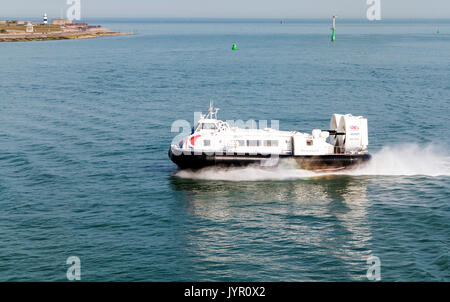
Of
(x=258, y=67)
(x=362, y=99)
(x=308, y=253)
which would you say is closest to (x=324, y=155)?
(x=308, y=253)

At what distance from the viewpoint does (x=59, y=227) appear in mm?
36250

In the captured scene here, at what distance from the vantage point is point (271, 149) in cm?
4703

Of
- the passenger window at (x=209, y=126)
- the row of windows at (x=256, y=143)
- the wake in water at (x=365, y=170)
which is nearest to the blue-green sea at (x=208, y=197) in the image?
the wake in water at (x=365, y=170)

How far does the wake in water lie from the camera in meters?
46.4

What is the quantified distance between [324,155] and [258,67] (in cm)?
8569

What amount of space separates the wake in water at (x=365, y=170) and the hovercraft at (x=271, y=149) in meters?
0.50

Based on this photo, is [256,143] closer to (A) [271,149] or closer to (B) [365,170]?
(A) [271,149]

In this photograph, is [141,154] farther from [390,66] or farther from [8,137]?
[390,66]

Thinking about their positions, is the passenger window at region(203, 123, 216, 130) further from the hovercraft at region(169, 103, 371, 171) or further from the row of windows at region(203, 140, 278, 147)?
the row of windows at region(203, 140, 278, 147)

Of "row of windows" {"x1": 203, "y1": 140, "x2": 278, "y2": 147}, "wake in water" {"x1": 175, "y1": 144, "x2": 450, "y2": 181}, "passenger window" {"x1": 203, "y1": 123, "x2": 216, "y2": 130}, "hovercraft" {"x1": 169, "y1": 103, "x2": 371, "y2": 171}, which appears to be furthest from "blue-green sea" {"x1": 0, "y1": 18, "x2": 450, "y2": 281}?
"passenger window" {"x1": 203, "y1": 123, "x2": 216, "y2": 130}

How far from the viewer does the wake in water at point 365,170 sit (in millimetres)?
46438

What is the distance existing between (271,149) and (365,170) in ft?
26.6

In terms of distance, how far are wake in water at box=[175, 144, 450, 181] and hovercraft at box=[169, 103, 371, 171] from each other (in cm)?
50

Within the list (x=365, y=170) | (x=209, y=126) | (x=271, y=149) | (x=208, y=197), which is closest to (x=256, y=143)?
(x=271, y=149)
